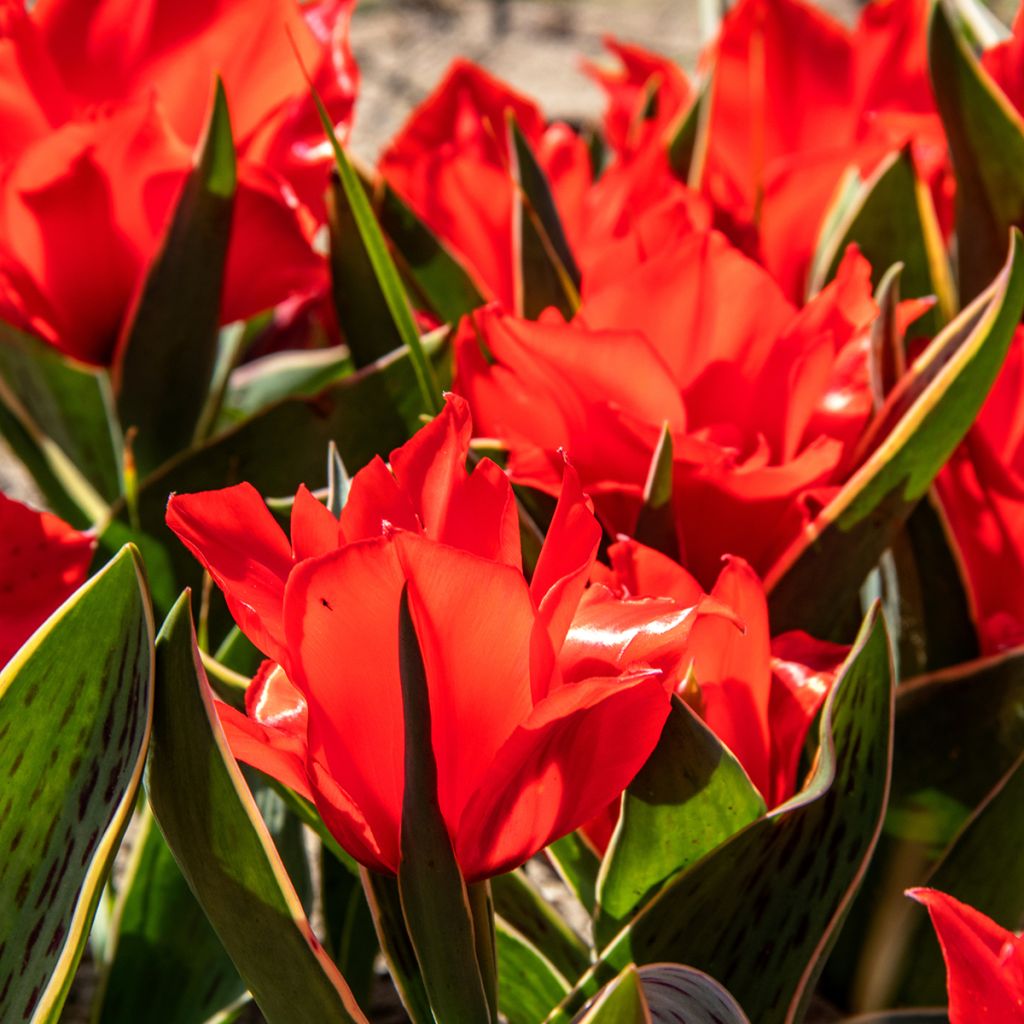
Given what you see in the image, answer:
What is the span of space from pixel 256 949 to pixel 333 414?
241 millimetres

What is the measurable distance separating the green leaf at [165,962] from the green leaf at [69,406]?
19 centimetres

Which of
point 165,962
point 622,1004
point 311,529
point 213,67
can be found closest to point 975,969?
point 622,1004

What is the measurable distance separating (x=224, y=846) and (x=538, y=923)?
0.53 feet

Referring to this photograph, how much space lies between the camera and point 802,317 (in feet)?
1.53

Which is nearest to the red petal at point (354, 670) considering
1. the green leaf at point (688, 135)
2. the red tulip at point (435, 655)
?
the red tulip at point (435, 655)

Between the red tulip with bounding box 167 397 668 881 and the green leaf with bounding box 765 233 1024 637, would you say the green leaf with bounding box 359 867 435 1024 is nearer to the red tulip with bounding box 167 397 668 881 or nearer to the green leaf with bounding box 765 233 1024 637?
the red tulip with bounding box 167 397 668 881

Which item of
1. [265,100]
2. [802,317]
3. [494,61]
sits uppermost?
[265,100]

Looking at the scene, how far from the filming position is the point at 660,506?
0.45 m

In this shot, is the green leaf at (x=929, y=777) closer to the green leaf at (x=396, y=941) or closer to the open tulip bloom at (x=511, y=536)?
the open tulip bloom at (x=511, y=536)

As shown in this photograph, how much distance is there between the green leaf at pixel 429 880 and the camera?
32 cm

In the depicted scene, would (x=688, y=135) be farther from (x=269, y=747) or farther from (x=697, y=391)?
(x=269, y=747)

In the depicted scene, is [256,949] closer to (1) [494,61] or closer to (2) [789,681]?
(2) [789,681]

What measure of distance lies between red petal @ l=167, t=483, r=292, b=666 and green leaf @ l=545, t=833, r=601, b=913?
0.50ft

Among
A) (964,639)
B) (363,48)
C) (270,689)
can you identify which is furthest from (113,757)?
(363,48)
